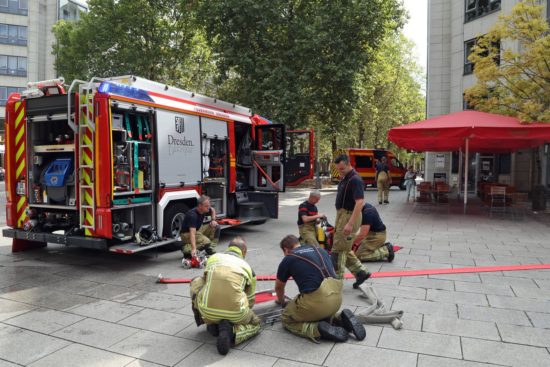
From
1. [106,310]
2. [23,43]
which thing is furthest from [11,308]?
[23,43]

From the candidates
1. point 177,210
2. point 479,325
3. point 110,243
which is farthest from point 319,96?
point 479,325

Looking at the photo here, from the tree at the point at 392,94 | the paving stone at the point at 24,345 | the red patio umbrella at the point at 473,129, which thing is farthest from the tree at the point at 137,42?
the paving stone at the point at 24,345

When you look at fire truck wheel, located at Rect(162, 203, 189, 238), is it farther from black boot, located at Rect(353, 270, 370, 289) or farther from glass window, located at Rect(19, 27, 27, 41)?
glass window, located at Rect(19, 27, 27, 41)

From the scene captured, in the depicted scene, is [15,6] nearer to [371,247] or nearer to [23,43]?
[23,43]

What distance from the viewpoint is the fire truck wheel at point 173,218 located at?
7.82 metres

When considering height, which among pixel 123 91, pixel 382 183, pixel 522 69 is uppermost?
pixel 522 69

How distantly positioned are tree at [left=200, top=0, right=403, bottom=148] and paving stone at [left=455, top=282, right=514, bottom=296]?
50.5 feet

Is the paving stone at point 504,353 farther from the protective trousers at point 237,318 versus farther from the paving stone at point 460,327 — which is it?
the protective trousers at point 237,318

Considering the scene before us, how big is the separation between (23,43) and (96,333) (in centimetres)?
5155

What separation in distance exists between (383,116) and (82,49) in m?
24.5

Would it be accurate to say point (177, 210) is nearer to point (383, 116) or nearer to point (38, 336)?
point (38, 336)

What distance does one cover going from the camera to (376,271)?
6.86m

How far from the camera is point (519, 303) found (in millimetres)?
5289

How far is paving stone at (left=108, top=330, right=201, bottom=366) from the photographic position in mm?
3811
